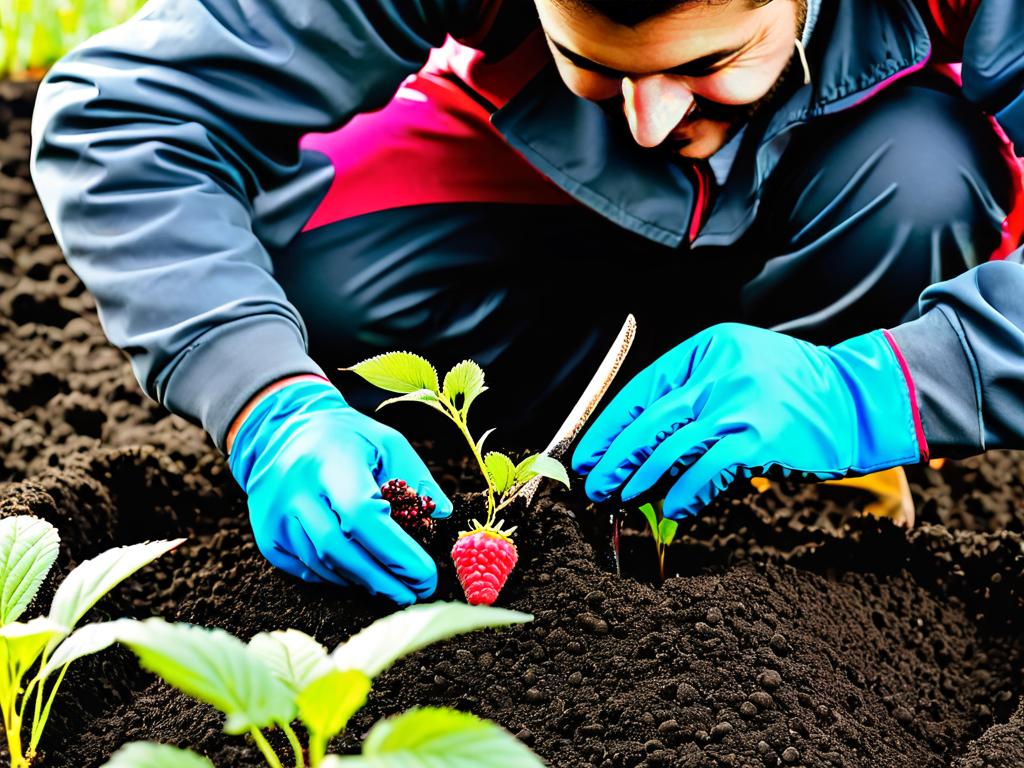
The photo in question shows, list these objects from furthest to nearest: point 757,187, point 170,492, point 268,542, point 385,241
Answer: point 385,241, point 170,492, point 757,187, point 268,542

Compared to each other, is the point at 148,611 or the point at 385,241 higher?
the point at 385,241

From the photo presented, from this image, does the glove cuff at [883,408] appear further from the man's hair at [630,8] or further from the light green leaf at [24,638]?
the light green leaf at [24,638]

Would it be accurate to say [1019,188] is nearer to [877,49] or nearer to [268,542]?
[877,49]

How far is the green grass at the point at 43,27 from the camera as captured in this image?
2.76 metres

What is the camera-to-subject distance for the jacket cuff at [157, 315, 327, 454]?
1443 millimetres

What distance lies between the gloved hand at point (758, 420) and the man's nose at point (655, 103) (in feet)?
0.90

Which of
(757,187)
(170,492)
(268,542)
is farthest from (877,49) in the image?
(170,492)

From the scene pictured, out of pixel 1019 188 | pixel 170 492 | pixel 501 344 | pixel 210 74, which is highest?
pixel 210 74

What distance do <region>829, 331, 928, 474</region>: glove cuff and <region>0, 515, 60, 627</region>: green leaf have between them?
953mm

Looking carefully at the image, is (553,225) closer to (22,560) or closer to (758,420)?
(758,420)

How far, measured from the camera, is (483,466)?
1358 millimetres

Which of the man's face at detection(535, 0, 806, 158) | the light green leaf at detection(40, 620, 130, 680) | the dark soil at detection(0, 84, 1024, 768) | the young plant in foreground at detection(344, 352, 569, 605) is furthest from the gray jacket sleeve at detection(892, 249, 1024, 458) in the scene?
the light green leaf at detection(40, 620, 130, 680)

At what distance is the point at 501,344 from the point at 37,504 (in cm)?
83

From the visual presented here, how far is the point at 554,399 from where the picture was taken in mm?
2004
